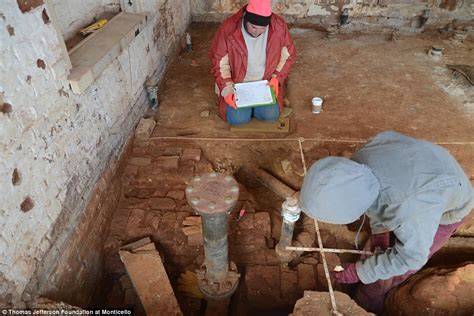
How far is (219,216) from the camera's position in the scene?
203cm

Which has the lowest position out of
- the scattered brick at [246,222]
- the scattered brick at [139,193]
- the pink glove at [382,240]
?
the scattered brick at [246,222]

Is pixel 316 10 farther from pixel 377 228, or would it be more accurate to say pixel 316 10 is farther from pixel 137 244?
Answer: pixel 137 244

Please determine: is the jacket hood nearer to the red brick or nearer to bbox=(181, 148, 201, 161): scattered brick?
bbox=(181, 148, 201, 161): scattered brick

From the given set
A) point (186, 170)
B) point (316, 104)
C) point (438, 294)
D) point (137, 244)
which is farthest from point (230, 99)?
point (438, 294)

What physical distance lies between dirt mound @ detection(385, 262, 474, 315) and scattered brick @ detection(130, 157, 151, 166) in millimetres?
2412

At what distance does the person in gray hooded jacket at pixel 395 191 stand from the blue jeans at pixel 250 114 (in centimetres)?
187

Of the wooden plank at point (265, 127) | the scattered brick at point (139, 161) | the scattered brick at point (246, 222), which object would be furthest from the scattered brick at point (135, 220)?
the wooden plank at point (265, 127)

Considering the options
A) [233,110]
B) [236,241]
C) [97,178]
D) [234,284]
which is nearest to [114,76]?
[97,178]

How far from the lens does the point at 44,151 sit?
7.21 ft

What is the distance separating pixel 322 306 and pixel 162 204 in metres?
1.57

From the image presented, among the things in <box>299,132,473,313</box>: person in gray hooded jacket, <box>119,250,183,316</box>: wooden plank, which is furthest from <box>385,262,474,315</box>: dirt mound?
<box>119,250,183,316</box>: wooden plank

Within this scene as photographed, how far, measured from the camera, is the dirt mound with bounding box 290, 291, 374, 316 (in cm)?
234

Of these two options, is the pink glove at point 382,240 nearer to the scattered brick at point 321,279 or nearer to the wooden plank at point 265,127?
the scattered brick at point 321,279

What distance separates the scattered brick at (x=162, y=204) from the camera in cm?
314
